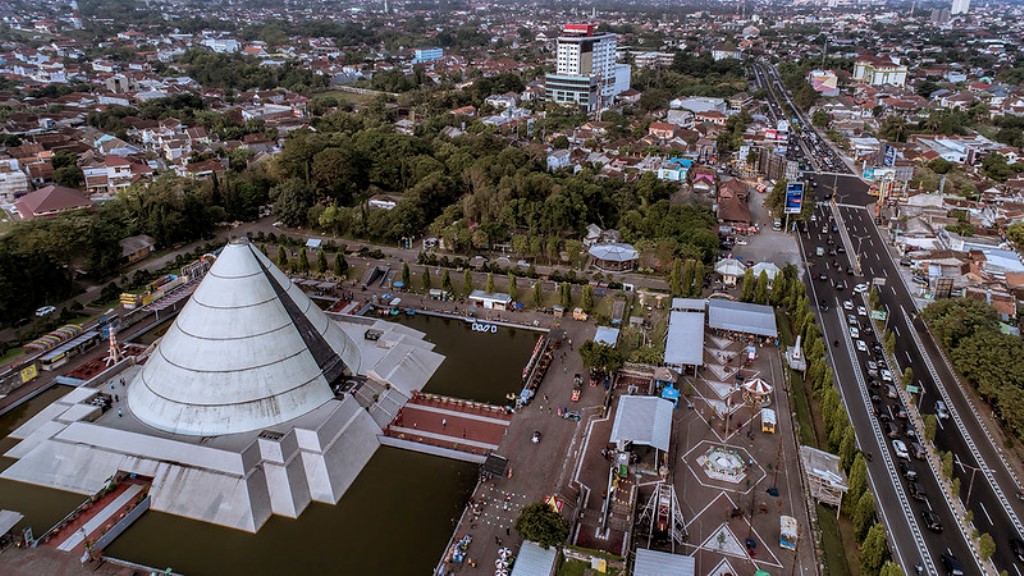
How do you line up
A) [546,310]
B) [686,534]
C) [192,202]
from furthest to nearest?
[192,202], [546,310], [686,534]

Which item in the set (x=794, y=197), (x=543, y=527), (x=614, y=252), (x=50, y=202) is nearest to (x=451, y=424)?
(x=543, y=527)

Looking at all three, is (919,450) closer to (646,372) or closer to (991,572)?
(991,572)

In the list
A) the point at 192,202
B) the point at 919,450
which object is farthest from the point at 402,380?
the point at 192,202

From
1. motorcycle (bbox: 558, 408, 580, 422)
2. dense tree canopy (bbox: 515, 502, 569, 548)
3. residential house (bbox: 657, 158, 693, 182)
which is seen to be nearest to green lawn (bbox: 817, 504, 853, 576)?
dense tree canopy (bbox: 515, 502, 569, 548)

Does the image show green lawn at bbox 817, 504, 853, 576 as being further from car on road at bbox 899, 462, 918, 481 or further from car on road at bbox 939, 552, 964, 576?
car on road at bbox 899, 462, 918, 481

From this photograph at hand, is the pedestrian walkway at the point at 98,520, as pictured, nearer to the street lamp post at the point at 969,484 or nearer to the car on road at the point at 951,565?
the car on road at the point at 951,565

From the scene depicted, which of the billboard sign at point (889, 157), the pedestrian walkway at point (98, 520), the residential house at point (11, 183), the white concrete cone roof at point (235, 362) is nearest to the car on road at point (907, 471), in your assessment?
the white concrete cone roof at point (235, 362)
